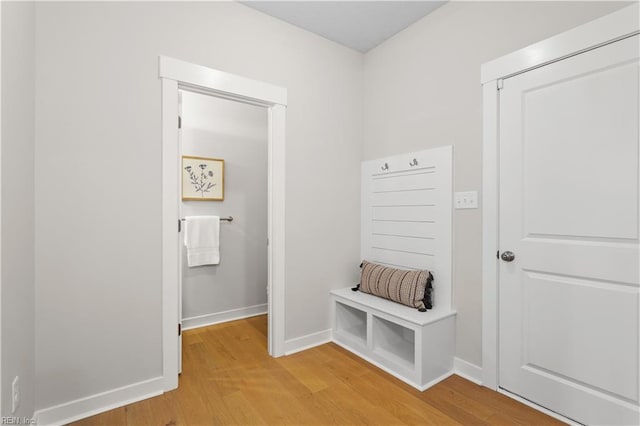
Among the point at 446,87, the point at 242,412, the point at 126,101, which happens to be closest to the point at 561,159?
the point at 446,87

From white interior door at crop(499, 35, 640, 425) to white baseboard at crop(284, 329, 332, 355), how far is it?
134cm

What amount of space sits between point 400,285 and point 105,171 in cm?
205

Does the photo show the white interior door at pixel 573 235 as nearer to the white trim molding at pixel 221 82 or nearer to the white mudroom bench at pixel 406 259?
the white mudroom bench at pixel 406 259

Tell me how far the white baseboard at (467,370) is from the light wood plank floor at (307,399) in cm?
5

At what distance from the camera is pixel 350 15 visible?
2445 mm

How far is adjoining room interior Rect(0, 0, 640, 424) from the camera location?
154 cm

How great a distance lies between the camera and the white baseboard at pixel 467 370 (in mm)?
2066

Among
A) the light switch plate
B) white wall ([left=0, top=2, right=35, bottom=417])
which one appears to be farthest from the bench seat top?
white wall ([left=0, top=2, right=35, bottom=417])

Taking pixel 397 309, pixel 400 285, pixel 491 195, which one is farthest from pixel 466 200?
pixel 397 309

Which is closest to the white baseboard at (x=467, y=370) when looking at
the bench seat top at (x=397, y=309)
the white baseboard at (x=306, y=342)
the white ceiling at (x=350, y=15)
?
the bench seat top at (x=397, y=309)

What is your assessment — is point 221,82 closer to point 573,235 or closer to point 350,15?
point 350,15

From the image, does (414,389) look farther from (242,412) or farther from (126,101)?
(126,101)

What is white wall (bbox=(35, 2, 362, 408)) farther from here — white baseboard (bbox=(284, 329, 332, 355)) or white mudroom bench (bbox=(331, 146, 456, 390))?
white mudroom bench (bbox=(331, 146, 456, 390))

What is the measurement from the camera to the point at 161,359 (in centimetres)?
199
